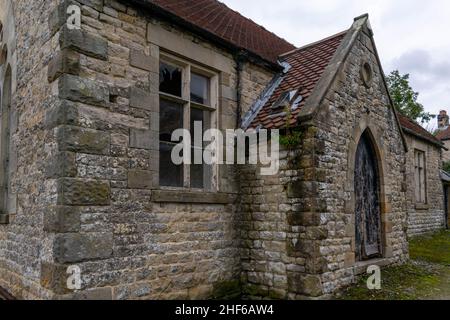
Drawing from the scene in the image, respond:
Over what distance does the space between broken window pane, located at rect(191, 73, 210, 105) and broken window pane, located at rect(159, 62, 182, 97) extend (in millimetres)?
313

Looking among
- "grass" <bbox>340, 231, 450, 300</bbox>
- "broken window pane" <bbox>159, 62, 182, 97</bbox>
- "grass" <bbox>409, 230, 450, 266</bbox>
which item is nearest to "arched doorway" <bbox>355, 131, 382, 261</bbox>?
→ "grass" <bbox>340, 231, 450, 300</bbox>

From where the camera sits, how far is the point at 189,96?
21.1 ft

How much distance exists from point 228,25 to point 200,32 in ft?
7.55

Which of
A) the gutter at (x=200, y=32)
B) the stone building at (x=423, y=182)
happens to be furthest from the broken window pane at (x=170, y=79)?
the stone building at (x=423, y=182)

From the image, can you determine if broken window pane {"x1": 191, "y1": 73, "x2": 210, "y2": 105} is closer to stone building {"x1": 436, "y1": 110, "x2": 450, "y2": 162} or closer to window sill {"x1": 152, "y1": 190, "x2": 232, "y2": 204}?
window sill {"x1": 152, "y1": 190, "x2": 232, "y2": 204}

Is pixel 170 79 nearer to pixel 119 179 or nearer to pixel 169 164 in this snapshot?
pixel 169 164

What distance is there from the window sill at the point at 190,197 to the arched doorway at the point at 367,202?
270cm

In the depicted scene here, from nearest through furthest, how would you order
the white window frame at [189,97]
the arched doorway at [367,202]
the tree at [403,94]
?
the white window frame at [189,97]
the arched doorway at [367,202]
the tree at [403,94]

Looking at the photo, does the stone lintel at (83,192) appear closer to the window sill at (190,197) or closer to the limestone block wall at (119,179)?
the limestone block wall at (119,179)

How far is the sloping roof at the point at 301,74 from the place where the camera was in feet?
22.1

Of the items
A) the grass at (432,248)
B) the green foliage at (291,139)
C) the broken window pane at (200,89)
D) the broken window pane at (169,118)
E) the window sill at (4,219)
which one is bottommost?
the grass at (432,248)

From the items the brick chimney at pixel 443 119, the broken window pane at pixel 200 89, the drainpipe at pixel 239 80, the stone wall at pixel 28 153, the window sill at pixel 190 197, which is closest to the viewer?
the stone wall at pixel 28 153

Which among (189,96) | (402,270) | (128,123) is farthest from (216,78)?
(402,270)

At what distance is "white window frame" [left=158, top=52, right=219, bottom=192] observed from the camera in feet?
20.2
